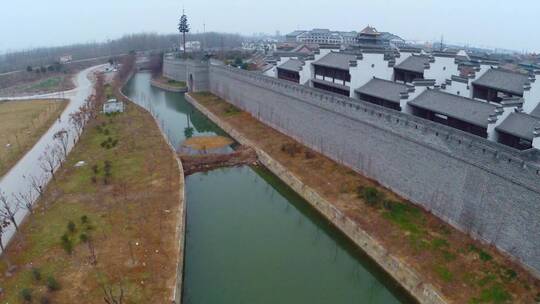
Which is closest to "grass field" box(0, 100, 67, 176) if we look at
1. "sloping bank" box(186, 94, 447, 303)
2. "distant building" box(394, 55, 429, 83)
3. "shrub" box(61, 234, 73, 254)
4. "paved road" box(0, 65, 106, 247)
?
"paved road" box(0, 65, 106, 247)

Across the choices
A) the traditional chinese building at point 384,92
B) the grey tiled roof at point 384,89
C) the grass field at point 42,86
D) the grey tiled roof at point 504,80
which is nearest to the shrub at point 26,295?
the traditional chinese building at point 384,92

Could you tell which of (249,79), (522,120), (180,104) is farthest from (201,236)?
(180,104)

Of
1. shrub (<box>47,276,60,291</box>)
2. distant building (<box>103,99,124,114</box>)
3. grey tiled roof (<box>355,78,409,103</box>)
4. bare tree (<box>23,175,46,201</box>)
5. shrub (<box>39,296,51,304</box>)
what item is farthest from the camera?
distant building (<box>103,99,124,114</box>)

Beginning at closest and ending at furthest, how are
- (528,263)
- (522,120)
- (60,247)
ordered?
(528,263)
(60,247)
(522,120)

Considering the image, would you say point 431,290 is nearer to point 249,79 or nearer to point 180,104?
point 249,79

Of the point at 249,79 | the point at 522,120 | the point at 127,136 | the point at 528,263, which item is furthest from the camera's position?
the point at 249,79

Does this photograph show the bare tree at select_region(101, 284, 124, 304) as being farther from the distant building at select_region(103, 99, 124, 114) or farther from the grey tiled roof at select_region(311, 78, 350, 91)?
the distant building at select_region(103, 99, 124, 114)

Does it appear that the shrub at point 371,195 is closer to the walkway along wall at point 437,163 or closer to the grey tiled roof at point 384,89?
the walkway along wall at point 437,163
